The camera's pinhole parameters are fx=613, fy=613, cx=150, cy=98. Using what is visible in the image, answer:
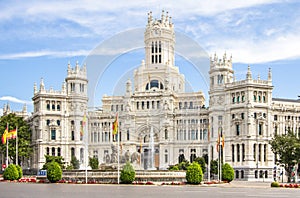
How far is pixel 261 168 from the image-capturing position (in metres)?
128

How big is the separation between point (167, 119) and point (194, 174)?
70.5 m

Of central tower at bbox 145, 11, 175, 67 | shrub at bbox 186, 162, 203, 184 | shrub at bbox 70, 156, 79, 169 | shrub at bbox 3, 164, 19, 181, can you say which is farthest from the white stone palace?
shrub at bbox 186, 162, 203, 184

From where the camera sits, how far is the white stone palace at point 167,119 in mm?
131125

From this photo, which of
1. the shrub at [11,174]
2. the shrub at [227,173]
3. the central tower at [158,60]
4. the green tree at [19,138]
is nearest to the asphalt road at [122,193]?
the shrub at [11,174]

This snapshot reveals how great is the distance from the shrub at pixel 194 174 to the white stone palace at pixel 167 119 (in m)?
57.3

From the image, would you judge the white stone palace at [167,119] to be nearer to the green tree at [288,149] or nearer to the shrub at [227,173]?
the green tree at [288,149]

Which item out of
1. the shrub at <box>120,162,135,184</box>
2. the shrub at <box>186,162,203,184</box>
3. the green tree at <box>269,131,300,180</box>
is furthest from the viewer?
the green tree at <box>269,131,300,180</box>

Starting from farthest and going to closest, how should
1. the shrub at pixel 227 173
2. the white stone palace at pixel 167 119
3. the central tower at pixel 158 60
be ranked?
the central tower at pixel 158 60 < the white stone palace at pixel 167 119 < the shrub at pixel 227 173

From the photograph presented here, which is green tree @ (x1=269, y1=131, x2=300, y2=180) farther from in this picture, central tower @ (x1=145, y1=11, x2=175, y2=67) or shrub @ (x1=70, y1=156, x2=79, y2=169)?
central tower @ (x1=145, y1=11, x2=175, y2=67)

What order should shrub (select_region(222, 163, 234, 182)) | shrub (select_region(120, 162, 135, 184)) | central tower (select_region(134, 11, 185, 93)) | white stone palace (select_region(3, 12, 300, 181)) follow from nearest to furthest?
shrub (select_region(120, 162, 135, 184))
shrub (select_region(222, 163, 234, 182))
white stone palace (select_region(3, 12, 300, 181))
central tower (select_region(134, 11, 185, 93))

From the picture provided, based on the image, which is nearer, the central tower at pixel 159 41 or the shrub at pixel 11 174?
the shrub at pixel 11 174

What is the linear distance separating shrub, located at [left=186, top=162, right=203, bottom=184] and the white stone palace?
188 ft

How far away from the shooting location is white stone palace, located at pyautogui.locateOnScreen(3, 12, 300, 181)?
131m

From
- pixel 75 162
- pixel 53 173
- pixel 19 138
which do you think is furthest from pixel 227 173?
pixel 19 138
